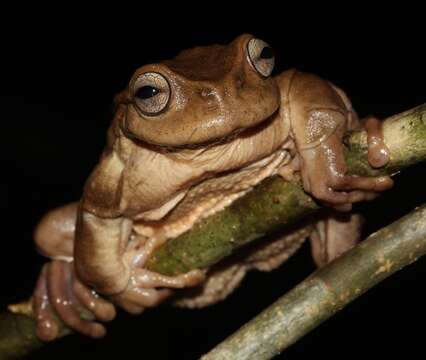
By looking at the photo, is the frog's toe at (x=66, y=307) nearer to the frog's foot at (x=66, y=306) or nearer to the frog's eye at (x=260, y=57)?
the frog's foot at (x=66, y=306)

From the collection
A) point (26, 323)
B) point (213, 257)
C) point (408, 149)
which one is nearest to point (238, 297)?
point (26, 323)

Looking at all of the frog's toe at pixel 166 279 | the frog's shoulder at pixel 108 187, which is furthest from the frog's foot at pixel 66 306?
the frog's shoulder at pixel 108 187

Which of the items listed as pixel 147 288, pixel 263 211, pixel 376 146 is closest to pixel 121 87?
pixel 147 288

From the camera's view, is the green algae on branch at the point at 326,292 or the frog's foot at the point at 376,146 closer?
the green algae on branch at the point at 326,292

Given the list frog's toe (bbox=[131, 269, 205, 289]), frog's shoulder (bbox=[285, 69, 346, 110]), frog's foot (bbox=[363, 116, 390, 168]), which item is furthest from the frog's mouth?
frog's toe (bbox=[131, 269, 205, 289])

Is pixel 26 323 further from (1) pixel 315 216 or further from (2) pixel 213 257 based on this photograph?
(1) pixel 315 216

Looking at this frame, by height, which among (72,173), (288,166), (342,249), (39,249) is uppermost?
(288,166)

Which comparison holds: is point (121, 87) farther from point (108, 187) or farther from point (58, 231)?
point (108, 187)
